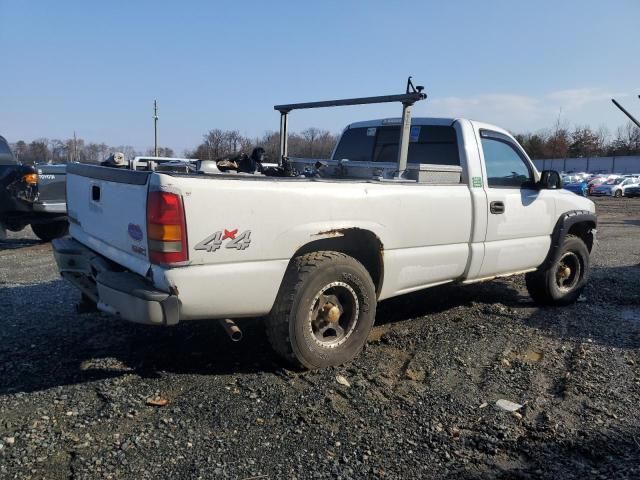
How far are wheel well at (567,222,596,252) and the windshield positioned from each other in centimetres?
214

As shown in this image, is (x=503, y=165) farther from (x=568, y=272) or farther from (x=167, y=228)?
(x=167, y=228)

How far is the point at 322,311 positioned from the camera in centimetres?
416

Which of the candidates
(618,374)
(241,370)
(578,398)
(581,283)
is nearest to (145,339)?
(241,370)

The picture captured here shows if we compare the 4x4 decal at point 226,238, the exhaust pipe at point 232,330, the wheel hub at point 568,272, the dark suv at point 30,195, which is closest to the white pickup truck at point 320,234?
the 4x4 decal at point 226,238

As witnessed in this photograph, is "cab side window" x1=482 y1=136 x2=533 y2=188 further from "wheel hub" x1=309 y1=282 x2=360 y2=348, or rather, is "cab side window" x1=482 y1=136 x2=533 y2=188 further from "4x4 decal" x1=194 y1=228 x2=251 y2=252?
"4x4 decal" x1=194 y1=228 x2=251 y2=252

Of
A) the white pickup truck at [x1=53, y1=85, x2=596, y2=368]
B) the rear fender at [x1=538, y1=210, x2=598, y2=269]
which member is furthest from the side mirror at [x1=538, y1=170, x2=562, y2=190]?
the rear fender at [x1=538, y1=210, x2=598, y2=269]

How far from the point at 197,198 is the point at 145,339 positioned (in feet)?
6.54

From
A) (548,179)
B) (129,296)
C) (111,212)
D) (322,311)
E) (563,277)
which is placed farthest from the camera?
(563,277)

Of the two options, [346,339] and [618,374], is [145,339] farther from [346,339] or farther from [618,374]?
[618,374]

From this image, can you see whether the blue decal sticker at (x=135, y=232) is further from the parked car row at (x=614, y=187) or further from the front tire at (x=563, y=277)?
the parked car row at (x=614, y=187)

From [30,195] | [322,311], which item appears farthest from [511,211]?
[30,195]

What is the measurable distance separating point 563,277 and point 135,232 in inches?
197

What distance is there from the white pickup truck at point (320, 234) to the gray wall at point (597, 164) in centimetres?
7252

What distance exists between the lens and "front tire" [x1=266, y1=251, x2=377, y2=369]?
12.7 feet
